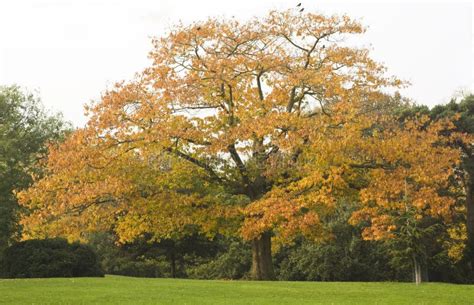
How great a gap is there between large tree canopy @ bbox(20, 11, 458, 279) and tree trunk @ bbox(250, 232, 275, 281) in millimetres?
58

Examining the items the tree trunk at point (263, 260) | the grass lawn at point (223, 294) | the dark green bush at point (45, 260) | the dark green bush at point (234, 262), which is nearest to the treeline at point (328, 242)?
the dark green bush at point (234, 262)

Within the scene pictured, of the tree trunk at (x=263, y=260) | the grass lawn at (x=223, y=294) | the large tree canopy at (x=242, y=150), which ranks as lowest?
the grass lawn at (x=223, y=294)

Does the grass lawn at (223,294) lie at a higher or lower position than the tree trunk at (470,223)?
lower

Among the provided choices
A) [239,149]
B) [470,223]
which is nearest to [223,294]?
[239,149]

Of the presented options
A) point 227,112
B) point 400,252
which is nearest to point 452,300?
point 400,252

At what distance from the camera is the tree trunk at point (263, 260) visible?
24.9 m

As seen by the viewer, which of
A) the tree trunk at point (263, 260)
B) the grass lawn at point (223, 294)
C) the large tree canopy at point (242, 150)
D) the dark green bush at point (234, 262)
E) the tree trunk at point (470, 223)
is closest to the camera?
the grass lawn at point (223, 294)

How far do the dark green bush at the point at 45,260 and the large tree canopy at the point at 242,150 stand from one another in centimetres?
105

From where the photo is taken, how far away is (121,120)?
22.0m

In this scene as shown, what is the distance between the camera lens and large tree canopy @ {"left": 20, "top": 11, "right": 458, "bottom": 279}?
Result: 838 inches

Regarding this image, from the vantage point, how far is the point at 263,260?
25062 millimetres

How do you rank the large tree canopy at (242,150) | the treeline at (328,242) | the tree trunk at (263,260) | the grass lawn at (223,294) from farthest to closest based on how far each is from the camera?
the treeline at (328,242), the tree trunk at (263,260), the large tree canopy at (242,150), the grass lawn at (223,294)

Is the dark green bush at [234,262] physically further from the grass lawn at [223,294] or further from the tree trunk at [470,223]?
the grass lawn at [223,294]

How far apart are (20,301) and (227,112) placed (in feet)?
39.5
